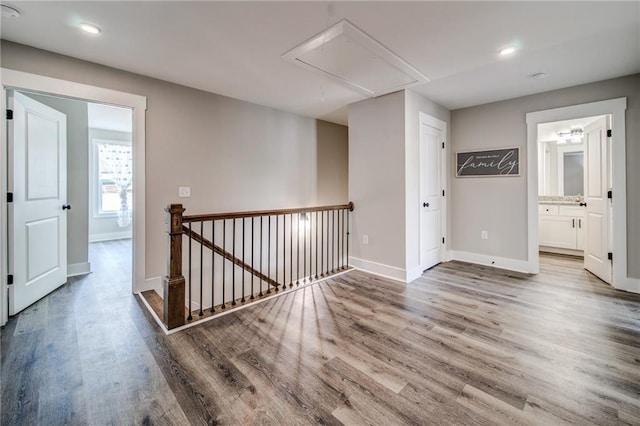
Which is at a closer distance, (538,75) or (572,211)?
(538,75)

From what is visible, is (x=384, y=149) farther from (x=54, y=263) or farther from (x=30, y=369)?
(x=54, y=263)

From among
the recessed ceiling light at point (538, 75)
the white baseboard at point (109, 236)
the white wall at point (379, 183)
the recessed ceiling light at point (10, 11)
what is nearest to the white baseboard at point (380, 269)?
the white wall at point (379, 183)

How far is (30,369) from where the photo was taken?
1773 millimetres

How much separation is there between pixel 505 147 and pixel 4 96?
5625 mm

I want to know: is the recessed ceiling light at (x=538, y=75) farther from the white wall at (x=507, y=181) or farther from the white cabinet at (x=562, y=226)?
the white cabinet at (x=562, y=226)

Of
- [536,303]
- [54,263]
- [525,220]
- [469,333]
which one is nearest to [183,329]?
[54,263]

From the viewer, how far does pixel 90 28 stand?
2.15m

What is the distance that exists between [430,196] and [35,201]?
470 centimetres

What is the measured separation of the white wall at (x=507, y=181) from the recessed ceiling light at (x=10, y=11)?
16.4 feet

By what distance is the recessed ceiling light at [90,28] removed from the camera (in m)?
2.12

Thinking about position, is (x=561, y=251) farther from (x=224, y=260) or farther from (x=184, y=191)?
(x=184, y=191)

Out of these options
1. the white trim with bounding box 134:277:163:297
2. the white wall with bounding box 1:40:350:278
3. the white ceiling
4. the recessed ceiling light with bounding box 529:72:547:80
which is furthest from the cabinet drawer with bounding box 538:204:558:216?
the white trim with bounding box 134:277:163:297

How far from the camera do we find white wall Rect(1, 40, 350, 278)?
9.11ft

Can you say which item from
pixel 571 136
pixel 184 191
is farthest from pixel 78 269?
pixel 571 136
